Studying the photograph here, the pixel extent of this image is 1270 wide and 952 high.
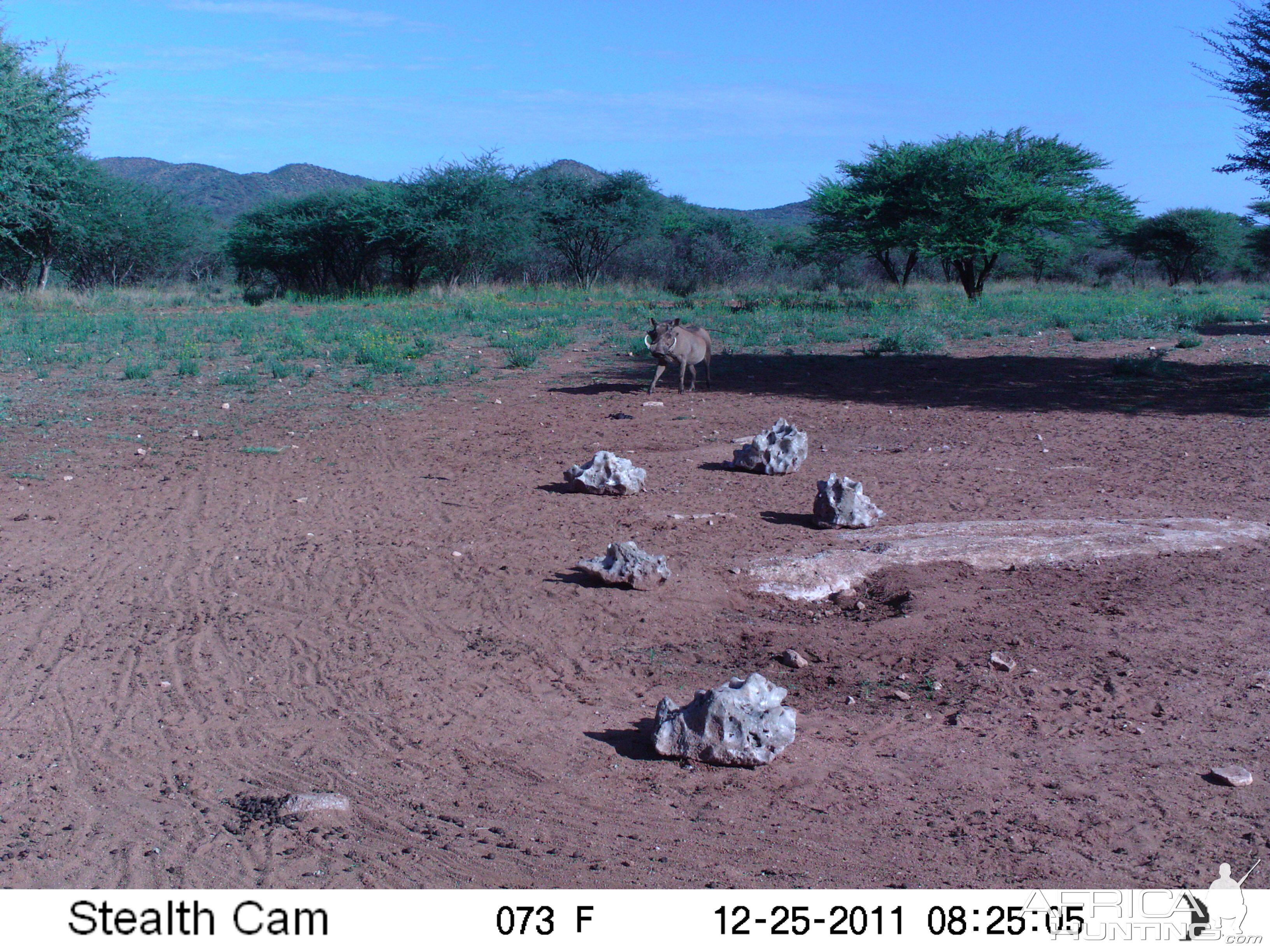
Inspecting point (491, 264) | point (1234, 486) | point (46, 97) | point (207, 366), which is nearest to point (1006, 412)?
point (1234, 486)

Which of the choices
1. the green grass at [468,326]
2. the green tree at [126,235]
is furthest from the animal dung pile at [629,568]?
the green tree at [126,235]

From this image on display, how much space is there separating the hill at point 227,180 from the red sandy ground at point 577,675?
267ft

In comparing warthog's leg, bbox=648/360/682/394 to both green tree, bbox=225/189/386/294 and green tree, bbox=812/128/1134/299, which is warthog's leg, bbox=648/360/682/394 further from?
green tree, bbox=225/189/386/294

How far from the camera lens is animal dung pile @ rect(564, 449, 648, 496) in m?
7.73

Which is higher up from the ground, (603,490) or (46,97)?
(46,97)

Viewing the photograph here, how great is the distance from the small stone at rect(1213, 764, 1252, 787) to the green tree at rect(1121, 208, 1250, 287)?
159ft

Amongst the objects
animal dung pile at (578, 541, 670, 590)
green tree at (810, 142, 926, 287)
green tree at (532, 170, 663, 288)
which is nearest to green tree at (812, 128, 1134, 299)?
green tree at (810, 142, 926, 287)

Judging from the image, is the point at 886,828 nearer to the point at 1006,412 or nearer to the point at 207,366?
the point at 1006,412

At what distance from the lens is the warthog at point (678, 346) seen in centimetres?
1259

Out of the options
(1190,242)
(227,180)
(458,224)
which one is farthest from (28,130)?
(227,180)

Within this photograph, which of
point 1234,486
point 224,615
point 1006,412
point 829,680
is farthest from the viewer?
point 1006,412

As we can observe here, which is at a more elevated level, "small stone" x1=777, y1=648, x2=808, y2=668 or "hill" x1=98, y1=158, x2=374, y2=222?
"hill" x1=98, y1=158, x2=374, y2=222

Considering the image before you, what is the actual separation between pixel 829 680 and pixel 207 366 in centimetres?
1307

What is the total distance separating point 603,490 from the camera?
7770mm
